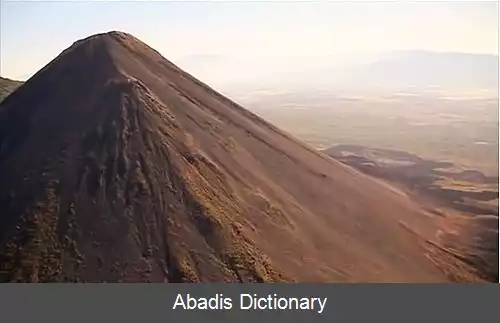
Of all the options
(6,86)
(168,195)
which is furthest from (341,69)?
(6,86)

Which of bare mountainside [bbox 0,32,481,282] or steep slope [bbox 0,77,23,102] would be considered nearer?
bare mountainside [bbox 0,32,481,282]

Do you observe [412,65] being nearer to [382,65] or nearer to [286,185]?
Result: [382,65]

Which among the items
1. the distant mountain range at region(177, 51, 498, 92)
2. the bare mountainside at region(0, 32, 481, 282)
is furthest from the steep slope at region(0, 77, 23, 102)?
the distant mountain range at region(177, 51, 498, 92)

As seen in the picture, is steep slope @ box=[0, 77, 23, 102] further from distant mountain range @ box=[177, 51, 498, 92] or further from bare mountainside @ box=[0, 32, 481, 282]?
distant mountain range @ box=[177, 51, 498, 92]

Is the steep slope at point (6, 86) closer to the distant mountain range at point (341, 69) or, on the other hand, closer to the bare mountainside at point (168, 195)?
the bare mountainside at point (168, 195)

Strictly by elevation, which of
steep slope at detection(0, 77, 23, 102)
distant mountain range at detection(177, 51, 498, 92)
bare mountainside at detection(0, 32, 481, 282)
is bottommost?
bare mountainside at detection(0, 32, 481, 282)

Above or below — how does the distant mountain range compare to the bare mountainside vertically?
above

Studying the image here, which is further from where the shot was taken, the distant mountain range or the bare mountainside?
the distant mountain range

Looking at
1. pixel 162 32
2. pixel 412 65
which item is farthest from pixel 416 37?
pixel 162 32
